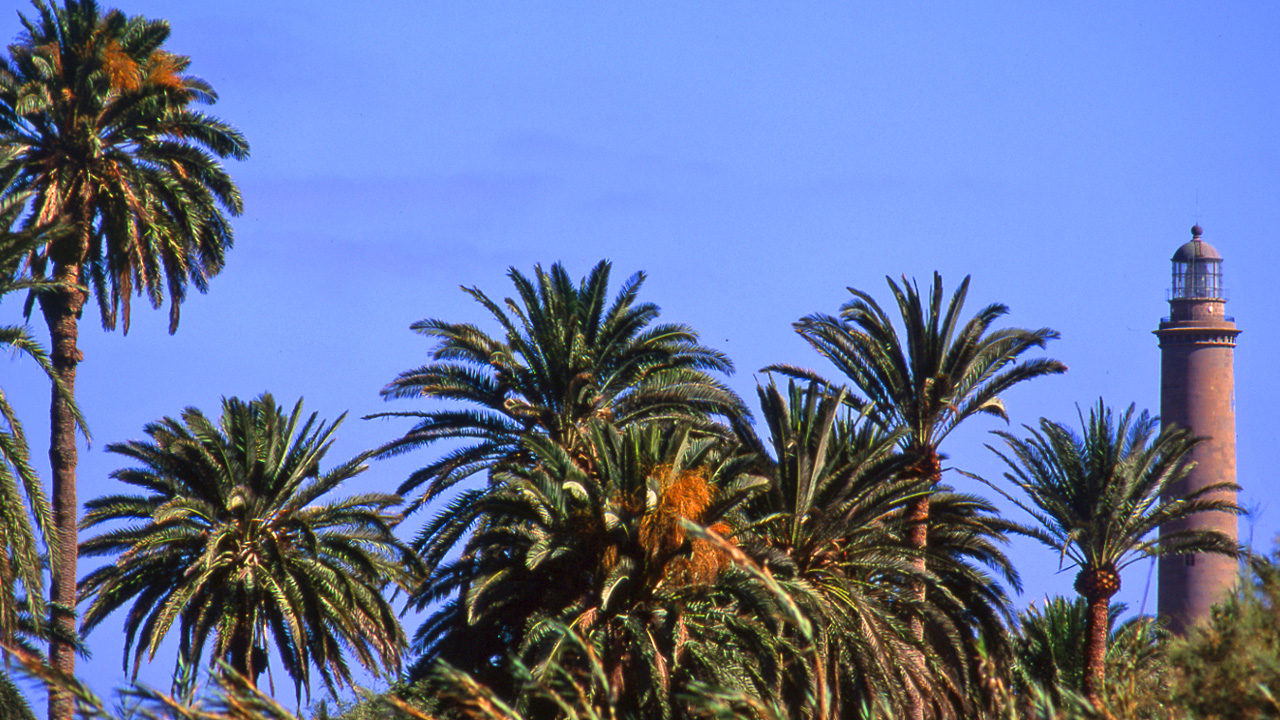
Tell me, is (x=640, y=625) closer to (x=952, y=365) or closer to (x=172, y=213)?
(x=952, y=365)

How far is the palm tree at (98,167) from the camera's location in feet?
100

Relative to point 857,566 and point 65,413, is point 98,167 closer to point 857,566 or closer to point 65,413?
point 65,413

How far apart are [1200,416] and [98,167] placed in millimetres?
44685

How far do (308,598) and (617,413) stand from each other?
7.48 metres

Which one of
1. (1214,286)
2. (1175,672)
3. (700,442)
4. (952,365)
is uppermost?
(1214,286)

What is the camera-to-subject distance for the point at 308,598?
100 ft

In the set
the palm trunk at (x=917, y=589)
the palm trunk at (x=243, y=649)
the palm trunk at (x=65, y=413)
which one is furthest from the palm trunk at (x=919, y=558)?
the palm trunk at (x=65, y=413)

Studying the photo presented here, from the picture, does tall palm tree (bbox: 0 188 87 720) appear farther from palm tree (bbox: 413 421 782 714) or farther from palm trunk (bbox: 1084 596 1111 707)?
palm trunk (bbox: 1084 596 1111 707)

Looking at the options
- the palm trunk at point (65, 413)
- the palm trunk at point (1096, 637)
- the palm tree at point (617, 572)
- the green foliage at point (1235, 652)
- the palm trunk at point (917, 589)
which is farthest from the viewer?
the palm trunk at point (1096, 637)

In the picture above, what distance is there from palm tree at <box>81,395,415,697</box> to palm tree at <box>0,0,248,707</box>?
1.57 metres

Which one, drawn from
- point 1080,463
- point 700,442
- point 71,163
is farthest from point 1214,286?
point 71,163

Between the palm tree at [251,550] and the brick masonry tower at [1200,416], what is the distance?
123 ft

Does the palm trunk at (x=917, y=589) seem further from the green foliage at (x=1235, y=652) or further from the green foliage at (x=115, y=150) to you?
the green foliage at (x=115, y=150)

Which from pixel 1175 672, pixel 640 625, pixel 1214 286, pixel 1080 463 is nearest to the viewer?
pixel 1175 672
